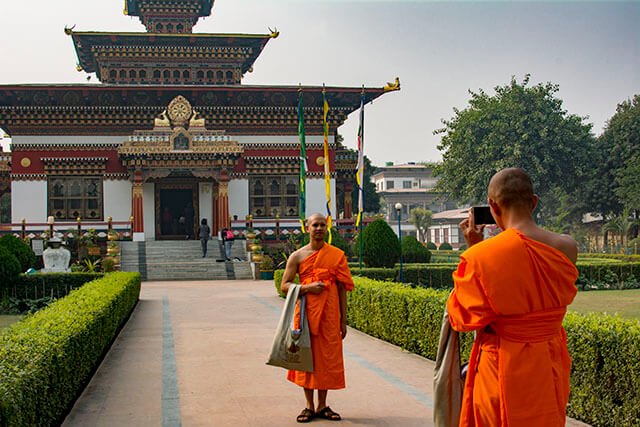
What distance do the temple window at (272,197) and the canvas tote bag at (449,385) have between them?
28.0 meters

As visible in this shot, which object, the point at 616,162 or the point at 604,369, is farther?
the point at 616,162

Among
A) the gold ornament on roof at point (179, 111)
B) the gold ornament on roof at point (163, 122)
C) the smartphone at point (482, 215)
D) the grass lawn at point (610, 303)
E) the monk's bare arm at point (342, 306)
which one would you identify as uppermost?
the gold ornament on roof at point (179, 111)

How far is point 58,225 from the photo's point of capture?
3028 cm

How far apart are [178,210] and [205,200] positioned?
1162mm

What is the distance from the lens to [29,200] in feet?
102

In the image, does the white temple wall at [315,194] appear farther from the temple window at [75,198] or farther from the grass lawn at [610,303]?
the grass lawn at [610,303]

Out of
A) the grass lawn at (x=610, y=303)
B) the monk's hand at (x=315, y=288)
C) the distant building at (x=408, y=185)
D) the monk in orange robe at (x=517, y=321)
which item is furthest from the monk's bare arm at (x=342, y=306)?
the distant building at (x=408, y=185)

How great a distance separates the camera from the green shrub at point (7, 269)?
57.8 ft

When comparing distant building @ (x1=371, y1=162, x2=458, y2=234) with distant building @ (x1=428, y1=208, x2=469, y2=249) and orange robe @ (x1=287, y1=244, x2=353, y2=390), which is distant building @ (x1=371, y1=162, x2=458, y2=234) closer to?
distant building @ (x1=428, y1=208, x2=469, y2=249)

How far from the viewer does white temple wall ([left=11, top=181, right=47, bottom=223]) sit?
30875mm

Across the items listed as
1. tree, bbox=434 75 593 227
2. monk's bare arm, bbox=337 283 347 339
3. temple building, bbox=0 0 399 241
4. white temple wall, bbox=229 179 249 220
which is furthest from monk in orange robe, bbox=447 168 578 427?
tree, bbox=434 75 593 227

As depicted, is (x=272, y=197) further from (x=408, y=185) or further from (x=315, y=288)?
(x=408, y=185)

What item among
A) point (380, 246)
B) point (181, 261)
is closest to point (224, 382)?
point (380, 246)

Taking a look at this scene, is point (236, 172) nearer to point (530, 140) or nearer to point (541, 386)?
point (530, 140)
